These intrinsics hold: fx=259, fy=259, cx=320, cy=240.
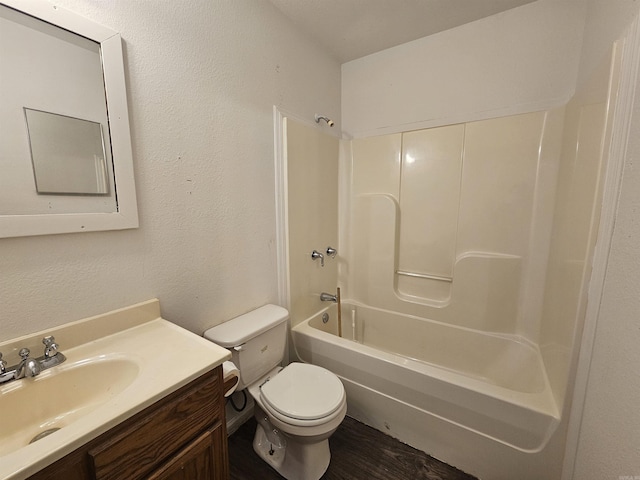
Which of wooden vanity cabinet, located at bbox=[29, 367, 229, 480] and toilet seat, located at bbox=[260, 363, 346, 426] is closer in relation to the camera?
wooden vanity cabinet, located at bbox=[29, 367, 229, 480]

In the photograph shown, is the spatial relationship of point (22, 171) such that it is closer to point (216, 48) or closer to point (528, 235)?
point (216, 48)

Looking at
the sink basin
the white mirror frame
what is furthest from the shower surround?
the sink basin

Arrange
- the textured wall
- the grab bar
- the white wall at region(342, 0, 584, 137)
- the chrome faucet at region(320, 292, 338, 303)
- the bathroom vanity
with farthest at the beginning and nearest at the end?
the chrome faucet at region(320, 292, 338, 303) < the grab bar < the white wall at region(342, 0, 584, 137) < the textured wall < the bathroom vanity

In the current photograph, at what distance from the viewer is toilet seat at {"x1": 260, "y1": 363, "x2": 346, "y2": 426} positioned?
1140 mm

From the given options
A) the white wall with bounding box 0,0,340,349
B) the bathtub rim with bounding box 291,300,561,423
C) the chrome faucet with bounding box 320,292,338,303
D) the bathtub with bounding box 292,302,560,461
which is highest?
the white wall with bounding box 0,0,340,349

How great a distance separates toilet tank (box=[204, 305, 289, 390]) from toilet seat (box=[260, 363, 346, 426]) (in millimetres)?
95

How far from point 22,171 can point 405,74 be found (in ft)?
7.09

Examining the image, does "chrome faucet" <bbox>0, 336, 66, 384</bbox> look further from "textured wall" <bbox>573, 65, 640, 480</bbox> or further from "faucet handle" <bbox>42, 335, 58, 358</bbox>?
"textured wall" <bbox>573, 65, 640, 480</bbox>

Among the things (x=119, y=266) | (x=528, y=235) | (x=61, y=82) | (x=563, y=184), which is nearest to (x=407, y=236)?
(x=528, y=235)

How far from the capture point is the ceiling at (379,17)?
4.91ft

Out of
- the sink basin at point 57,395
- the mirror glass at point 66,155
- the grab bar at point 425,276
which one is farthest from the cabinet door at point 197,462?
the grab bar at point 425,276

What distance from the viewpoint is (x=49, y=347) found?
31.5 inches

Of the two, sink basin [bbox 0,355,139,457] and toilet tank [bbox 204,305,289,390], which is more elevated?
sink basin [bbox 0,355,139,457]

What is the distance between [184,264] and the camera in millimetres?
1208
